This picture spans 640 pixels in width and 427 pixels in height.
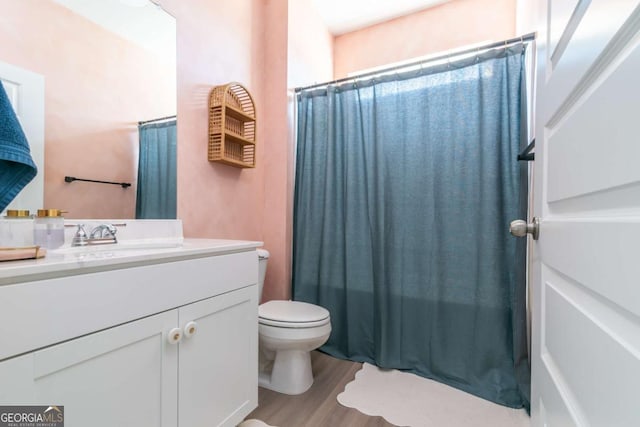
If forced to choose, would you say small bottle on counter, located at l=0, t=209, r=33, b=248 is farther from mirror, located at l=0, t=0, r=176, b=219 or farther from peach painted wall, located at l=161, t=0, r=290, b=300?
peach painted wall, located at l=161, t=0, r=290, b=300

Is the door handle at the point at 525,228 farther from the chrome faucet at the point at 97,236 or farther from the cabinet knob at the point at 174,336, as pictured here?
the chrome faucet at the point at 97,236

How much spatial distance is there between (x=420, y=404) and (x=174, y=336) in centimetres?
122

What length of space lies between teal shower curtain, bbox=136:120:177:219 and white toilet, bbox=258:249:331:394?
2.41ft

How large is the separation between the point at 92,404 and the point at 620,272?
1067 mm

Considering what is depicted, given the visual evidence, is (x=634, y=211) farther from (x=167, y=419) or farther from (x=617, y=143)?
(x=167, y=419)

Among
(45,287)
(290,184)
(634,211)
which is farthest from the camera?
(290,184)

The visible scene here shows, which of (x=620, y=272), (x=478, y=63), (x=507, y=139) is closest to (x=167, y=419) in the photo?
(x=620, y=272)

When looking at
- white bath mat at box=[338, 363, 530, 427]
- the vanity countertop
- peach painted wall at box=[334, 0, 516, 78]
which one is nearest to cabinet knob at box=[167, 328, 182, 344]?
the vanity countertop

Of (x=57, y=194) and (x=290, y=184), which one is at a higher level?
(x=290, y=184)

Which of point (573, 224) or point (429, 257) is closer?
point (573, 224)

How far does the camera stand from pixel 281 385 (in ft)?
5.09

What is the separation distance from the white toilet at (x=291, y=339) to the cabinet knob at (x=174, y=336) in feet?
2.04

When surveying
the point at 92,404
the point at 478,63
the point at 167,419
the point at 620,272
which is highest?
A: the point at 478,63

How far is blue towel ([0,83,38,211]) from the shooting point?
0.86 m
